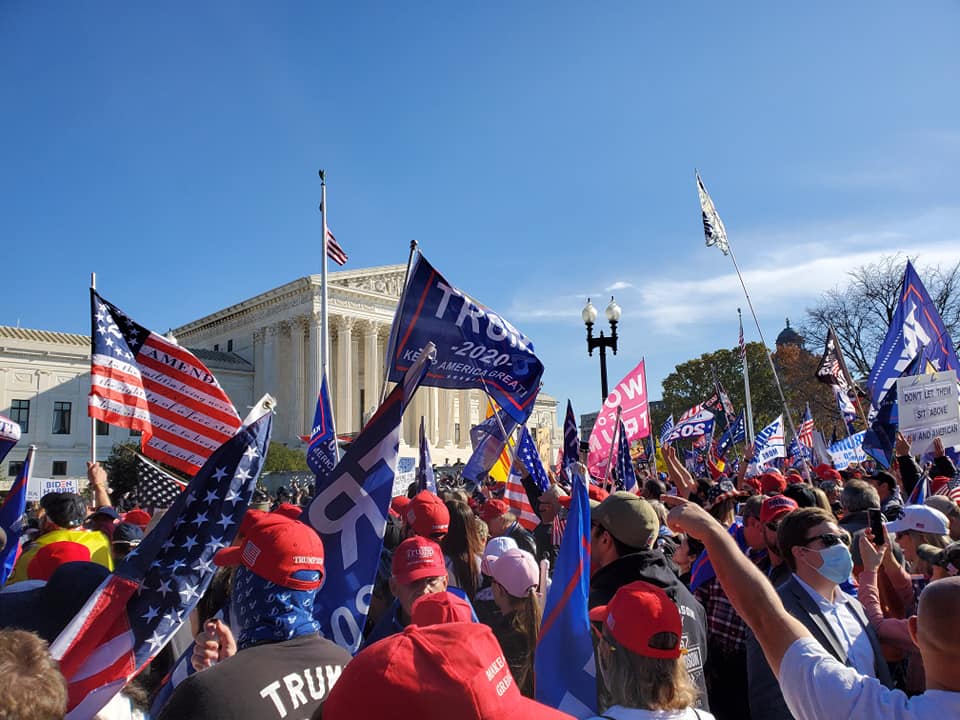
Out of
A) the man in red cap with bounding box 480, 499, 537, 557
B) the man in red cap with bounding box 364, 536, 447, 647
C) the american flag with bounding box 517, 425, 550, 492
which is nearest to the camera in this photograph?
the man in red cap with bounding box 364, 536, 447, 647

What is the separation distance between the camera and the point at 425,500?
455 cm

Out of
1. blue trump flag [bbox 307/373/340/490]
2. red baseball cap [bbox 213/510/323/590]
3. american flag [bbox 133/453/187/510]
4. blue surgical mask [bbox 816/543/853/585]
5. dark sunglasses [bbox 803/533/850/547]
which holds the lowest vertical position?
blue surgical mask [bbox 816/543/853/585]

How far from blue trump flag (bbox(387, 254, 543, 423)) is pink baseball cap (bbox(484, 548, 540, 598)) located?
117 inches

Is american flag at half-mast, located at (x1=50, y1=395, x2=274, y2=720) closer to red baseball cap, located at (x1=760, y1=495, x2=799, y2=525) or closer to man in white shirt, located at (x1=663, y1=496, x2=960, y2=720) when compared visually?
man in white shirt, located at (x1=663, y1=496, x2=960, y2=720)

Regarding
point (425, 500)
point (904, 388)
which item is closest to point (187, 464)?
point (425, 500)

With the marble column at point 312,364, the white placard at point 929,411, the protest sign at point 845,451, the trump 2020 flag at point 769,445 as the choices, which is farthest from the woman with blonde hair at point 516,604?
the marble column at point 312,364

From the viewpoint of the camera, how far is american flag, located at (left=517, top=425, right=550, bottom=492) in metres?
8.30

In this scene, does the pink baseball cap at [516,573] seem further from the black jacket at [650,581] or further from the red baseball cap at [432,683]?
the red baseball cap at [432,683]

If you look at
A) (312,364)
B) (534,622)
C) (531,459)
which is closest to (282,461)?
(312,364)

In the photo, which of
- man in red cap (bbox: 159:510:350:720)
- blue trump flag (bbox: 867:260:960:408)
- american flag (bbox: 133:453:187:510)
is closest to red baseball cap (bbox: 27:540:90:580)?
american flag (bbox: 133:453:187:510)

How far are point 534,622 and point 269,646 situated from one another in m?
1.69

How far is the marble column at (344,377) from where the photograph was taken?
196 ft

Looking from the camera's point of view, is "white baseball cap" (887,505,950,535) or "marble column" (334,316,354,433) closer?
"white baseball cap" (887,505,950,535)

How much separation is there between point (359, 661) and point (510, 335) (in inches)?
240
